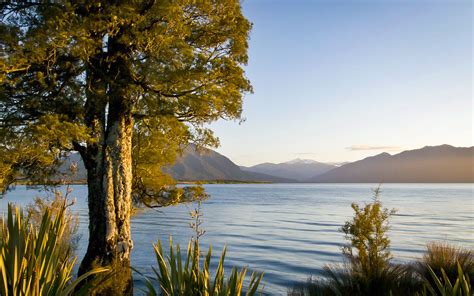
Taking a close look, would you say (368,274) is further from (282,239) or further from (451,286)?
(282,239)

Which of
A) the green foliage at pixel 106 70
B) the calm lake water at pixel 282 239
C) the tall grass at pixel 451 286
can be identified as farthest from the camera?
the calm lake water at pixel 282 239

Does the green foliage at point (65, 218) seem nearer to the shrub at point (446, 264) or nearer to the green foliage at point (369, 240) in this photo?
the green foliage at point (369, 240)

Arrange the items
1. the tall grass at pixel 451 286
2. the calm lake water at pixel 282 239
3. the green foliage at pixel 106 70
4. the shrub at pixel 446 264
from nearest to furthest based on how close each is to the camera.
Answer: the tall grass at pixel 451 286 < the green foliage at pixel 106 70 < the shrub at pixel 446 264 < the calm lake water at pixel 282 239

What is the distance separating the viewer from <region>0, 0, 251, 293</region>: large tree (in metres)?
9.38

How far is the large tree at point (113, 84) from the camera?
9.38 metres

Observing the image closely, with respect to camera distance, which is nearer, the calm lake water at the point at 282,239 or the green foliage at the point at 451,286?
the green foliage at the point at 451,286

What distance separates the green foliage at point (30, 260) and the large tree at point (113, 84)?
4349mm

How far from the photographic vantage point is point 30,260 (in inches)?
189

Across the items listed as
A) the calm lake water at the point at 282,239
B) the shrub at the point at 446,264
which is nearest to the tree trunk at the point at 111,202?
the calm lake water at the point at 282,239

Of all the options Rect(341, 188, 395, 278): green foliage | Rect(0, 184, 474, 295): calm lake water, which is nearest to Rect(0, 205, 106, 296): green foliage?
Rect(341, 188, 395, 278): green foliage

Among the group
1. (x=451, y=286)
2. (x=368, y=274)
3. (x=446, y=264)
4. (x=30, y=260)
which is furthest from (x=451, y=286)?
(x=446, y=264)

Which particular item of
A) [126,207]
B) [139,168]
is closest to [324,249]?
[139,168]

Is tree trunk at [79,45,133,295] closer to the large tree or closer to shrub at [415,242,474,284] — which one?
the large tree

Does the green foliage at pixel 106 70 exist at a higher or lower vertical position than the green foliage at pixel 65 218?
higher
